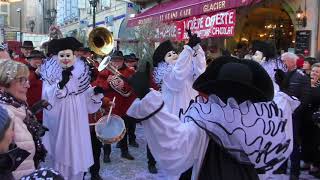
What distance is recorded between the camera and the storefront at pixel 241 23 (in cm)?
1234

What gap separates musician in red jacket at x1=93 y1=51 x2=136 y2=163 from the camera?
7.82 meters

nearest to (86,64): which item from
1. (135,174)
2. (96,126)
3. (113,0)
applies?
(96,126)

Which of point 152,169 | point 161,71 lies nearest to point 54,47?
point 161,71

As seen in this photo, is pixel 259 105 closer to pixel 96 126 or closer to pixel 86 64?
pixel 86 64

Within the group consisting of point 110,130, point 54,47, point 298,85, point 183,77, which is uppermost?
point 54,47

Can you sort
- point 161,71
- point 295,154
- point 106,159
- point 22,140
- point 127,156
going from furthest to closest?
point 127,156
point 106,159
point 161,71
point 295,154
point 22,140

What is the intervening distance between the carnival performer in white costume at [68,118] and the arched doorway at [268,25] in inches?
371

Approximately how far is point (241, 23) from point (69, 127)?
1152 centimetres

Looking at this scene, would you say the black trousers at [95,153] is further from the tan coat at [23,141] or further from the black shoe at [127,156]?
the tan coat at [23,141]

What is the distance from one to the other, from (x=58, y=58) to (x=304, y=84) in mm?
3415

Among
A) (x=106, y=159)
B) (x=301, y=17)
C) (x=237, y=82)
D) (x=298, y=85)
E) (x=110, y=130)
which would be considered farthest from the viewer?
(x=301, y=17)

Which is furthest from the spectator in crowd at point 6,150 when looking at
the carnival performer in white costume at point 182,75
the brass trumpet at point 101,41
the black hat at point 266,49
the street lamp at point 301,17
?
the street lamp at point 301,17

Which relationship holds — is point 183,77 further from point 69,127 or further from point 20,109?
point 20,109

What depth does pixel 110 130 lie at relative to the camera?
5977 millimetres
